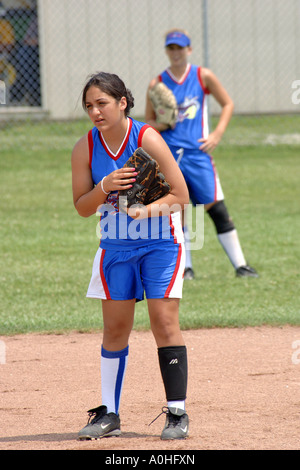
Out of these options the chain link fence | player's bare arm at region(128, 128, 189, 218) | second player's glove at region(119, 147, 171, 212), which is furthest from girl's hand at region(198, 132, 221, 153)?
the chain link fence

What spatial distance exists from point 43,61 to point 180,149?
339 inches

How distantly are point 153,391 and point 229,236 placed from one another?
9.56 feet

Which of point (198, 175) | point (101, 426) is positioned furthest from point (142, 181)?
point (198, 175)

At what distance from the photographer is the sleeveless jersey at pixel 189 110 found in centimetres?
727

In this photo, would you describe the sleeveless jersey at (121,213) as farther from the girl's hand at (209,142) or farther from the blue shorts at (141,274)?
the girl's hand at (209,142)

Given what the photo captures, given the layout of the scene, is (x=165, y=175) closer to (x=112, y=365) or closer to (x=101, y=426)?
(x=112, y=365)

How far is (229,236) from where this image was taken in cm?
732

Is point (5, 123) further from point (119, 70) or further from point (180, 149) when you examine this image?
point (180, 149)

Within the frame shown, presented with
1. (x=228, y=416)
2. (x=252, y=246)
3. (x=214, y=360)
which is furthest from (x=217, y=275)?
(x=228, y=416)

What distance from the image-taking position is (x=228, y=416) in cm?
415

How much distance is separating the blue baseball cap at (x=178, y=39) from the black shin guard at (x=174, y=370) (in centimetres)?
402

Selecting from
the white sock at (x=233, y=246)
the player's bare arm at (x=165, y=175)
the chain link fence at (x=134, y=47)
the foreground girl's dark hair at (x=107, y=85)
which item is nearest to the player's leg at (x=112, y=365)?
the player's bare arm at (x=165, y=175)

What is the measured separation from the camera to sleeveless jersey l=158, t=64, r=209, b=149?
727cm

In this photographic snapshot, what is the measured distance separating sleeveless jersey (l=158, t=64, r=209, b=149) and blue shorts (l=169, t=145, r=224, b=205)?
9 centimetres
